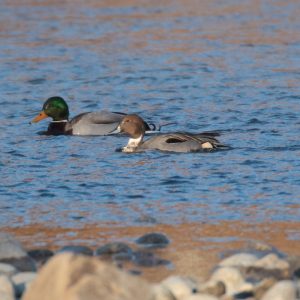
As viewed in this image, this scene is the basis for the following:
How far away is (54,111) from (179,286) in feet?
33.0

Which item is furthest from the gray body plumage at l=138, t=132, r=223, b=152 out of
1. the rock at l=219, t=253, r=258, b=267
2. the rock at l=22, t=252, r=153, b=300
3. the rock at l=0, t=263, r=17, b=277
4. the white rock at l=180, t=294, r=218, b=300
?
the rock at l=22, t=252, r=153, b=300

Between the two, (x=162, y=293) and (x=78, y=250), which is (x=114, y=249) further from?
(x=162, y=293)

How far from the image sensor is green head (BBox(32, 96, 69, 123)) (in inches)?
675

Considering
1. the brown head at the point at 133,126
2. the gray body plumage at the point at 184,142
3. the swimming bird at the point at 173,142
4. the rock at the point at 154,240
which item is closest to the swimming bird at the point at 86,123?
the brown head at the point at 133,126

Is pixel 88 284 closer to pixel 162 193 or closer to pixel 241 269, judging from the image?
pixel 241 269

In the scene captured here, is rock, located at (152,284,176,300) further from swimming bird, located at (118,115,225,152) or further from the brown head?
the brown head

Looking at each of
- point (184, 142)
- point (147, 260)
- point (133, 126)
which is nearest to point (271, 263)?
point (147, 260)

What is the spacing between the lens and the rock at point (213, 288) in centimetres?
751

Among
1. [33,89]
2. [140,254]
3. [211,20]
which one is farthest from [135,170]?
[211,20]

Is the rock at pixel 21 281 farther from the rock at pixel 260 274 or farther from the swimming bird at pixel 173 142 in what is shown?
the swimming bird at pixel 173 142

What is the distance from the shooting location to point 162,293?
286 inches

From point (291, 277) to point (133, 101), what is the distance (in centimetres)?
1124

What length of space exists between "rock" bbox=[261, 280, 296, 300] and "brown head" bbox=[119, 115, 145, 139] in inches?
308

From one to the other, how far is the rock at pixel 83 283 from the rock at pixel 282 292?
104cm
